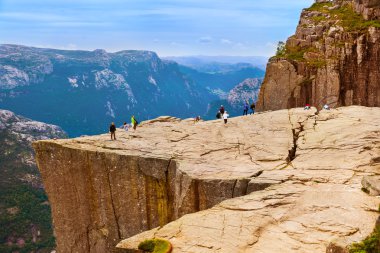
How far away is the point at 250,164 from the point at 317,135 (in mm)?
8887

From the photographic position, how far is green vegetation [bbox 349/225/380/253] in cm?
1698

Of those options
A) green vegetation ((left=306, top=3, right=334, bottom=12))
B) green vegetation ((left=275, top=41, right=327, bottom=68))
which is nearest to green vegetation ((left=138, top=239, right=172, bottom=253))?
green vegetation ((left=275, top=41, right=327, bottom=68))

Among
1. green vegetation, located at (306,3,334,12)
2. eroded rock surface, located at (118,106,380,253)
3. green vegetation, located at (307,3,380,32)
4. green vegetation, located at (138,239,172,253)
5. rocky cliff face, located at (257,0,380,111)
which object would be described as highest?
green vegetation, located at (306,3,334,12)

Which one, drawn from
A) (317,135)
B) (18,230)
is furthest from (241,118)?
(18,230)

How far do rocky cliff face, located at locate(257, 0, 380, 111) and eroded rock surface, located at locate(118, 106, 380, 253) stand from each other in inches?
1114

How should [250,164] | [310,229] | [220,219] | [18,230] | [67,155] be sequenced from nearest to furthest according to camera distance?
[310,229] < [220,219] < [250,164] < [67,155] < [18,230]

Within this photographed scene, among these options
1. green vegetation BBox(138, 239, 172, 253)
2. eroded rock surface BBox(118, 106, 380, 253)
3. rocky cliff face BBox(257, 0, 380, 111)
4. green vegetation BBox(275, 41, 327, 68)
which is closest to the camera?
green vegetation BBox(138, 239, 172, 253)

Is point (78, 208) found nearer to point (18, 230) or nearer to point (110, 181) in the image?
point (110, 181)

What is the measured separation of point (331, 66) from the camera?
67625 mm

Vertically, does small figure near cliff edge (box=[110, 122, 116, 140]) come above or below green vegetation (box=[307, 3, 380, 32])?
below

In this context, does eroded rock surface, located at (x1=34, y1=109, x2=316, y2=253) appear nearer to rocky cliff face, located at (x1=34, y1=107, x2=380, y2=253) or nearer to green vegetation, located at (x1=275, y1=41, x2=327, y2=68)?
rocky cliff face, located at (x1=34, y1=107, x2=380, y2=253)

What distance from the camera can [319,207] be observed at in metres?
23.5

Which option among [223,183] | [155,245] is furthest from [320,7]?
[155,245]

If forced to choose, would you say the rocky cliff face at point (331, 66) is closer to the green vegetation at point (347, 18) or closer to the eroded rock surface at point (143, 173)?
the green vegetation at point (347, 18)
